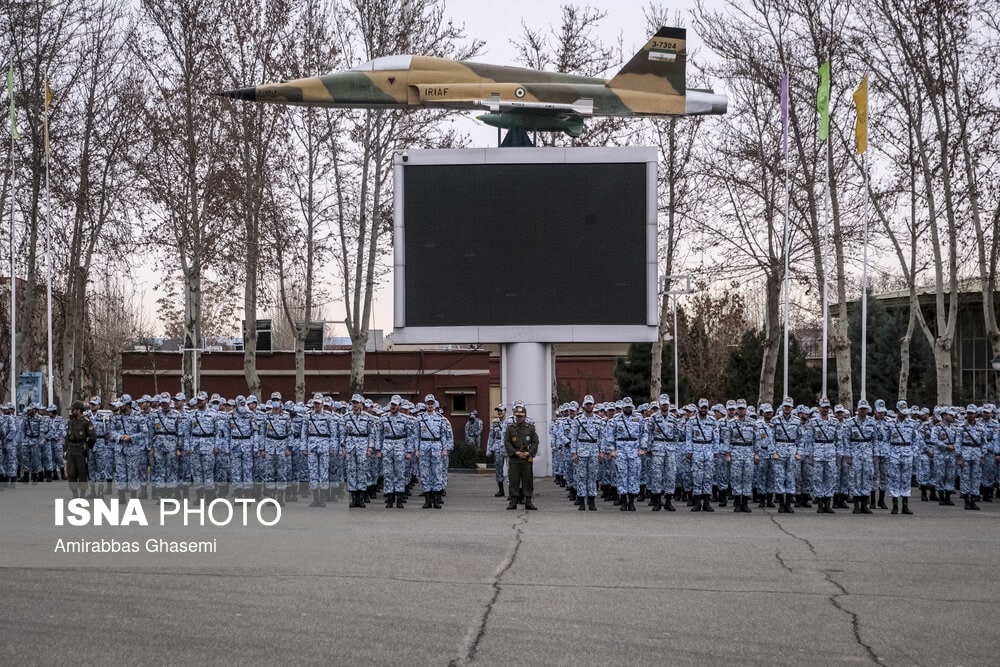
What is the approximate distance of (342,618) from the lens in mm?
9930

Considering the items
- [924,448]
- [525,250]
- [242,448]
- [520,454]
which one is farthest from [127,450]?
[924,448]

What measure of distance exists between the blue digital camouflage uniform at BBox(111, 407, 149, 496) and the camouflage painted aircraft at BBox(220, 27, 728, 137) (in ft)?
28.8

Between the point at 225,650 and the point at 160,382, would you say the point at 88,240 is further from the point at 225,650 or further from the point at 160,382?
the point at 225,650

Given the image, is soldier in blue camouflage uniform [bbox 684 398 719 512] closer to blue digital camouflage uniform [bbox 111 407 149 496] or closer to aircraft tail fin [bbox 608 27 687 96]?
aircraft tail fin [bbox 608 27 687 96]

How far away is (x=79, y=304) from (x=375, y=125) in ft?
34.9

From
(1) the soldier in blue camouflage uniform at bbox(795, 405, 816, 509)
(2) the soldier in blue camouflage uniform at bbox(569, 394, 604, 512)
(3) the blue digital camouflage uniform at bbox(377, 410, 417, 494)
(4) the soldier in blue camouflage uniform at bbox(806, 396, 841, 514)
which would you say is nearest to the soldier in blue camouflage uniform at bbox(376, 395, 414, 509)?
(3) the blue digital camouflage uniform at bbox(377, 410, 417, 494)

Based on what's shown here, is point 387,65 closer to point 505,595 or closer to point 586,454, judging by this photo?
point 586,454

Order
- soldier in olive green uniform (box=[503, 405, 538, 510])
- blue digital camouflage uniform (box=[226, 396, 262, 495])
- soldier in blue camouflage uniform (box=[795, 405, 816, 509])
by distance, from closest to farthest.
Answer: soldier in olive green uniform (box=[503, 405, 538, 510]), soldier in blue camouflage uniform (box=[795, 405, 816, 509]), blue digital camouflage uniform (box=[226, 396, 262, 495])

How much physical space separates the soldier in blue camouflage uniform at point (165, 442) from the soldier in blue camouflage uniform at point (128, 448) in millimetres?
168

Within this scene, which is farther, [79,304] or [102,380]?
[102,380]

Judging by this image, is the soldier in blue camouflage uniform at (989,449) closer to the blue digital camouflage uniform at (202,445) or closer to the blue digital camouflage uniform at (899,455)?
the blue digital camouflage uniform at (899,455)

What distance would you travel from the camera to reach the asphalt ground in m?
8.89

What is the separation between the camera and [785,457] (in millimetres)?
21266

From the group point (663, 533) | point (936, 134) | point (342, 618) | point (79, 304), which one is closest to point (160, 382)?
point (79, 304)
